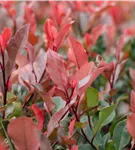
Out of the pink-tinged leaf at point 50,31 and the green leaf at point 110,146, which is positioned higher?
the pink-tinged leaf at point 50,31

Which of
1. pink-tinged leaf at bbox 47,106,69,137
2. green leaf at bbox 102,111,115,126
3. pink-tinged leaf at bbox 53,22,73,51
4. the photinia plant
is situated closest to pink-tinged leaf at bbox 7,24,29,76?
the photinia plant

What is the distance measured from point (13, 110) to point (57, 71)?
0.68 ft

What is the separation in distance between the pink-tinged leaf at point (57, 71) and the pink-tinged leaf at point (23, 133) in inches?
6.1

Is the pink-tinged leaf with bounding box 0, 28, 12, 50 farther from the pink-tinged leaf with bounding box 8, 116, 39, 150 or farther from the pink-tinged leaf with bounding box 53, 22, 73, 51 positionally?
the pink-tinged leaf with bounding box 8, 116, 39, 150

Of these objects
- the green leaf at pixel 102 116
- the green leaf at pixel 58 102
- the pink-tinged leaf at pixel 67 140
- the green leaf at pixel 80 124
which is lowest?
the green leaf at pixel 102 116

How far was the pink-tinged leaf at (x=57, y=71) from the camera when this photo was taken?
1.07 m

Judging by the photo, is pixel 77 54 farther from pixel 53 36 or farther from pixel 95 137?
pixel 95 137

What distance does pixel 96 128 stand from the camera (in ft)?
3.76

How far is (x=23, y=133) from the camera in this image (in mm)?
974

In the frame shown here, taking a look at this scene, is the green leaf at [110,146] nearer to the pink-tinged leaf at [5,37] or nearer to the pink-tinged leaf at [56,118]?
the pink-tinged leaf at [56,118]

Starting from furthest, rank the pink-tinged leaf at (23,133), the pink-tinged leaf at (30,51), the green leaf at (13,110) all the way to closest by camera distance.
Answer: the pink-tinged leaf at (30,51), the green leaf at (13,110), the pink-tinged leaf at (23,133)

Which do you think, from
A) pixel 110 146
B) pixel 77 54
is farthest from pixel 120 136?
pixel 77 54

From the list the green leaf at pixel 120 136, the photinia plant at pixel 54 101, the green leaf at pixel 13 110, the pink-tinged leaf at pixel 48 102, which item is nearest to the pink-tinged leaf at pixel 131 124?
the photinia plant at pixel 54 101

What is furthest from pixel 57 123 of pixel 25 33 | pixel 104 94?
pixel 104 94
